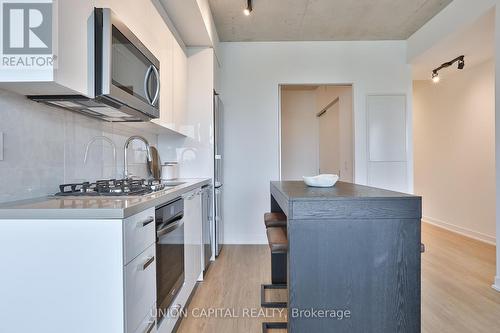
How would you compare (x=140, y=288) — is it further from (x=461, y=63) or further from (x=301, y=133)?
(x=301, y=133)

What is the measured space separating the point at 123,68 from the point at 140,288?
3.62ft

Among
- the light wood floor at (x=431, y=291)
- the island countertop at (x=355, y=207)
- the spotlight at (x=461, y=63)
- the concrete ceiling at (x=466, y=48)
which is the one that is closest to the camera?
the island countertop at (x=355, y=207)

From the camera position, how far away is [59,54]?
1.13 m

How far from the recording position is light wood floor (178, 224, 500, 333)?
2012 mm

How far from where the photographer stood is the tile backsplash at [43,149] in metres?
1.30

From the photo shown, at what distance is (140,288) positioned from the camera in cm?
126

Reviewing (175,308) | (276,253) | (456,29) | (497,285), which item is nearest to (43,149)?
(175,308)

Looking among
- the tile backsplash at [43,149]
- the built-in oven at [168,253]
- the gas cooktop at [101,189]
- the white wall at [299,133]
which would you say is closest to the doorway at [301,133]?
the white wall at [299,133]

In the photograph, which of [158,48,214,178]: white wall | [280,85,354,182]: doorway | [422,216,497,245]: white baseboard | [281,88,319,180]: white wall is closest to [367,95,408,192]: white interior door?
[422,216,497,245]: white baseboard

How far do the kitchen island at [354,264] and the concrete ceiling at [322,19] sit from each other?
259cm

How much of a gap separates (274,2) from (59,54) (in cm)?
259

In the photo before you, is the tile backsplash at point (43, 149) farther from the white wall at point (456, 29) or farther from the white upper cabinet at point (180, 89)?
the white wall at point (456, 29)

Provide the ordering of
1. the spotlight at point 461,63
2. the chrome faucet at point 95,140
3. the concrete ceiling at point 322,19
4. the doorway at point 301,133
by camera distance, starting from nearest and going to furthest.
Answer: the chrome faucet at point 95,140
the concrete ceiling at point 322,19
the spotlight at point 461,63
the doorway at point 301,133
